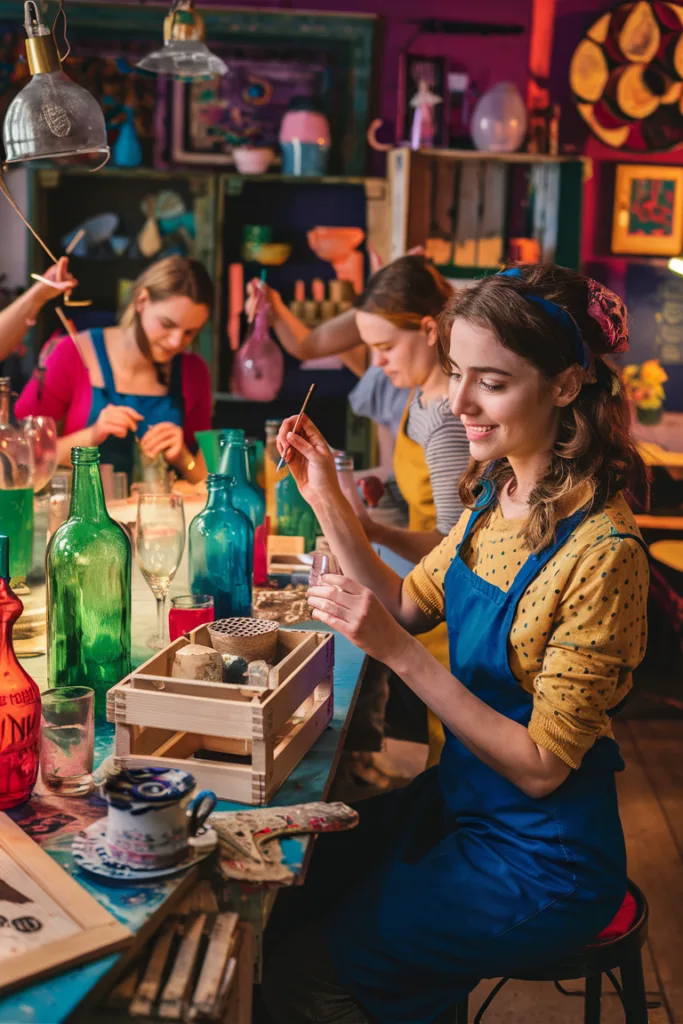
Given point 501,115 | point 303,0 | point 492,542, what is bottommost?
point 492,542

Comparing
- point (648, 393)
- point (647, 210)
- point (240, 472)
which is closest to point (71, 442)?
point (240, 472)

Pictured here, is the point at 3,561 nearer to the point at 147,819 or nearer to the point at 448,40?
the point at 147,819

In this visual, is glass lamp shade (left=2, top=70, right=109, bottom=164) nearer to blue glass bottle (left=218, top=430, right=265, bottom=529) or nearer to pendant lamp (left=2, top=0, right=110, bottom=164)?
pendant lamp (left=2, top=0, right=110, bottom=164)

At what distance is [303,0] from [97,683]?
4458mm

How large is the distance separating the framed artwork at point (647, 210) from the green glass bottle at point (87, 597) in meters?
4.25

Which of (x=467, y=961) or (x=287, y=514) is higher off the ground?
(x=287, y=514)

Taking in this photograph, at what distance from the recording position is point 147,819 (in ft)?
3.40

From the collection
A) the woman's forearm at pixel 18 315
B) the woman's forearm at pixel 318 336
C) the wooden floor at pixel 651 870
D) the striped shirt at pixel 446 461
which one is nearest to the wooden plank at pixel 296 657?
the striped shirt at pixel 446 461

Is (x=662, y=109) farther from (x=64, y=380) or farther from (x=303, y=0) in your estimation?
(x=64, y=380)

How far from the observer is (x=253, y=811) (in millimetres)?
1180

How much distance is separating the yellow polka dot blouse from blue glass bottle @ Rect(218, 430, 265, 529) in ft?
2.64

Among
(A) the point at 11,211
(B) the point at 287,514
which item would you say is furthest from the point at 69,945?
(A) the point at 11,211

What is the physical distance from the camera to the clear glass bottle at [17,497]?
1.96 meters

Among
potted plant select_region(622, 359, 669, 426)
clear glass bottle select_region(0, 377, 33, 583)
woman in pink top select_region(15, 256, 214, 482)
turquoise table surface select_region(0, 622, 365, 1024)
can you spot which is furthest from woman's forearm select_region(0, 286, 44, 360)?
potted plant select_region(622, 359, 669, 426)
